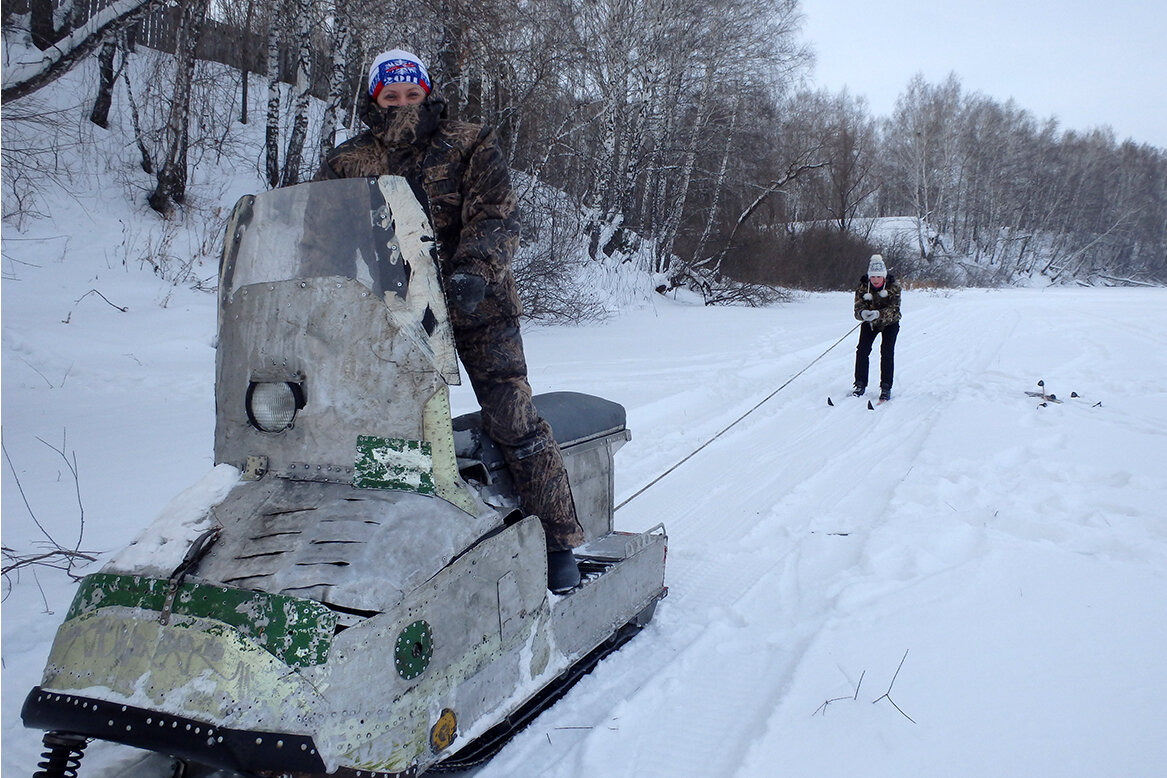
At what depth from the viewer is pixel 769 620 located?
328 centimetres

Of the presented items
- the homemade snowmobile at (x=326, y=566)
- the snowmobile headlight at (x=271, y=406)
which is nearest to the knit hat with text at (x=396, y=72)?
the homemade snowmobile at (x=326, y=566)

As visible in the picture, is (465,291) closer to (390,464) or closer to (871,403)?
(390,464)

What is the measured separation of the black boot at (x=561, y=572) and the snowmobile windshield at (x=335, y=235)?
1.17 m

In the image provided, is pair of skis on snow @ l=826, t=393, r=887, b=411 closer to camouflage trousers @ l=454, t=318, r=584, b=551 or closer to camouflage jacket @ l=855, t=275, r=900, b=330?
camouflage jacket @ l=855, t=275, r=900, b=330

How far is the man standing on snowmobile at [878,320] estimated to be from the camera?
8.29 metres

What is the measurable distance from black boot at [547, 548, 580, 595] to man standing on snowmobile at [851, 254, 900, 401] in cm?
627

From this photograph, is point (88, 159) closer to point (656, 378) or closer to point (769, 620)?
point (656, 378)

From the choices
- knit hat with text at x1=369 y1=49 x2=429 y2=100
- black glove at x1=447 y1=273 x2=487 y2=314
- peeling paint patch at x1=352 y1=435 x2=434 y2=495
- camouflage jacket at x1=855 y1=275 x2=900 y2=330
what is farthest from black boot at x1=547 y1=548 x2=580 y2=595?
camouflage jacket at x1=855 y1=275 x2=900 y2=330

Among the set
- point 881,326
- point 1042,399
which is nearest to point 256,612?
point 1042,399

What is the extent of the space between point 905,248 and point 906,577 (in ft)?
136

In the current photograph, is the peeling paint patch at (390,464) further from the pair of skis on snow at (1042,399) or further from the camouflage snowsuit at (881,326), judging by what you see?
the camouflage snowsuit at (881,326)

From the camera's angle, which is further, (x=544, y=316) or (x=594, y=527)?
(x=544, y=316)

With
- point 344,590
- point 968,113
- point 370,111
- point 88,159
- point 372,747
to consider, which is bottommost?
point 372,747

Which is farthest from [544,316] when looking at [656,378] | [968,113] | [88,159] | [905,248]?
[968,113]
